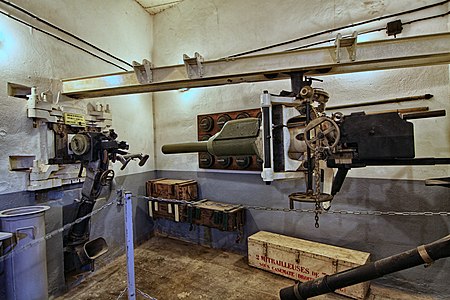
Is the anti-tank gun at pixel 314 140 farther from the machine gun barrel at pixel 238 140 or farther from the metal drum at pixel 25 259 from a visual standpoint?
the metal drum at pixel 25 259

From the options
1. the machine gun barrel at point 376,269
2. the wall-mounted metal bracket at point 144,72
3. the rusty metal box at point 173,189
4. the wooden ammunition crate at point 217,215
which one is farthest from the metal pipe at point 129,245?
the rusty metal box at point 173,189

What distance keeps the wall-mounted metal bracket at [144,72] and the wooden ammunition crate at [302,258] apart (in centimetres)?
197

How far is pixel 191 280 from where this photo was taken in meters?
2.64

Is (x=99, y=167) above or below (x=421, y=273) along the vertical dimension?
above

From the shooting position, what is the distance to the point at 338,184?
1.85 meters

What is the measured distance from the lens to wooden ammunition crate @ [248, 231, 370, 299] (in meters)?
2.28

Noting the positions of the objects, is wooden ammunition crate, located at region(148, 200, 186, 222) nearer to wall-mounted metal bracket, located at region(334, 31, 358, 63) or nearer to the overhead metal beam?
the overhead metal beam

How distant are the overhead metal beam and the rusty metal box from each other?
57.5 inches

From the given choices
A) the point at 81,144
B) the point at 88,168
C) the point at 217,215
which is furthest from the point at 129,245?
the point at 217,215

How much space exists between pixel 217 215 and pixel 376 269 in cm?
194

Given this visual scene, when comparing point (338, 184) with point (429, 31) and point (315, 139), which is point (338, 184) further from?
point (429, 31)

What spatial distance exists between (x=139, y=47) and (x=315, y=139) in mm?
3148

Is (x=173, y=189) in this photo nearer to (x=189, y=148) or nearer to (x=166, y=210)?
(x=166, y=210)

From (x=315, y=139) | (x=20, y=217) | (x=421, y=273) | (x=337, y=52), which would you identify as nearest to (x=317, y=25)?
(x=337, y=52)
